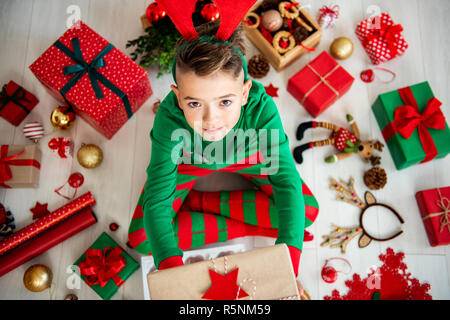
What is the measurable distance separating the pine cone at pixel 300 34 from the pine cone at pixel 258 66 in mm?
150

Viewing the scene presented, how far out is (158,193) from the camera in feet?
3.06

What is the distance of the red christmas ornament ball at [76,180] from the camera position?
4.12 feet

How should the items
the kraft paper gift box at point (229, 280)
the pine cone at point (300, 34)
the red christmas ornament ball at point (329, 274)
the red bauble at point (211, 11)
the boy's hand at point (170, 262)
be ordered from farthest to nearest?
1. the pine cone at point (300, 34)
2. the red christmas ornament ball at point (329, 274)
3. the red bauble at point (211, 11)
4. the boy's hand at point (170, 262)
5. the kraft paper gift box at point (229, 280)

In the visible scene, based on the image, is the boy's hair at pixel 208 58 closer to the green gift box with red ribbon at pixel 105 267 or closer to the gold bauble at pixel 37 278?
the green gift box with red ribbon at pixel 105 267


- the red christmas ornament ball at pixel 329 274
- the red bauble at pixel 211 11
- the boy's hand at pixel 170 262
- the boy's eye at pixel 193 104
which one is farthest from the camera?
the red christmas ornament ball at pixel 329 274

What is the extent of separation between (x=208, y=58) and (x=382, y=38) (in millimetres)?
1012

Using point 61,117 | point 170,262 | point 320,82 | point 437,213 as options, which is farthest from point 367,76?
point 61,117

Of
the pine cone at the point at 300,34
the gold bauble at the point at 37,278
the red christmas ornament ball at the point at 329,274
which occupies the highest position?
the pine cone at the point at 300,34

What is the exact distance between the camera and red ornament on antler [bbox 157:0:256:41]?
66 centimetres

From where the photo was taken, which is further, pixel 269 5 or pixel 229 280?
pixel 269 5

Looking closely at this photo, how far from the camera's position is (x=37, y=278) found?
3.70 ft

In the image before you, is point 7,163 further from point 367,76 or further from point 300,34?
point 367,76

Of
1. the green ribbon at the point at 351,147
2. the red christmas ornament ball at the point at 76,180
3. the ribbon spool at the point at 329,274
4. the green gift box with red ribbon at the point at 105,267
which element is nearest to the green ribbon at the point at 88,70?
the red christmas ornament ball at the point at 76,180
